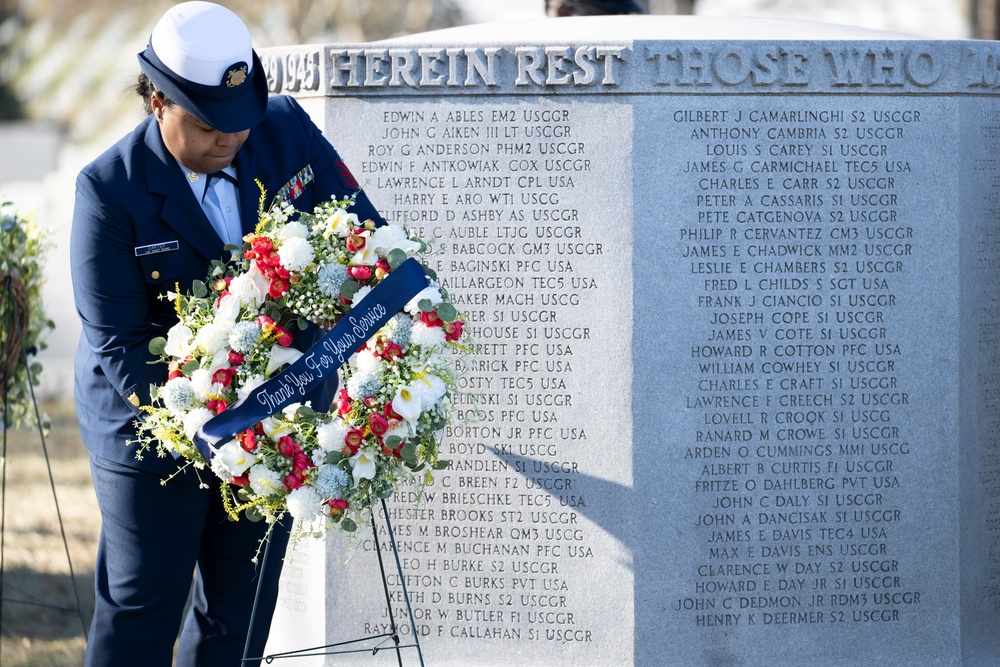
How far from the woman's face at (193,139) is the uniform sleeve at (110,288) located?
225mm

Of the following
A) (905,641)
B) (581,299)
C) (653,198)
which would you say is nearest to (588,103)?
(653,198)

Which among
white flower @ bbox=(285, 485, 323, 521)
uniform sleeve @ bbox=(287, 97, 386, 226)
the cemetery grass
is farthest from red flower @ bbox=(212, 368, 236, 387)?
the cemetery grass

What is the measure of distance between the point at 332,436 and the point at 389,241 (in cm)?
53

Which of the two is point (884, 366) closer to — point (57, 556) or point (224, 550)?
point (224, 550)

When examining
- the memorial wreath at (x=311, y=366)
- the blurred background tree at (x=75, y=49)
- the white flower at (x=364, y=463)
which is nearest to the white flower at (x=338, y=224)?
the memorial wreath at (x=311, y=366)

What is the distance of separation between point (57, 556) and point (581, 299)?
13.6 feet

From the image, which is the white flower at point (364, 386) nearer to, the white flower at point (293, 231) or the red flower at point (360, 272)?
the red flower at point (360, 272)

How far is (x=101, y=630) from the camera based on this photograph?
10.6ft

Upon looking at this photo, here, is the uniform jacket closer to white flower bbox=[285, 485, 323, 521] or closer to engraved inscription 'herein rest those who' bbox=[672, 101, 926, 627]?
white flower bbox=[285, 485, 323, 521]

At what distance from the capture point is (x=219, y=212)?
3.26 meters

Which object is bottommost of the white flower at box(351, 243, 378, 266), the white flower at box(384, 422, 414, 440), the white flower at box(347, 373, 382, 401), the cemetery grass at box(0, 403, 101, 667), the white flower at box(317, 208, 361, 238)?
the cemetery grass at box(0, 403, 101, 667)

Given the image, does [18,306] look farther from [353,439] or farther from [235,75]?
[353,439]

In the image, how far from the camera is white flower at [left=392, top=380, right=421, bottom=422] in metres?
2.89

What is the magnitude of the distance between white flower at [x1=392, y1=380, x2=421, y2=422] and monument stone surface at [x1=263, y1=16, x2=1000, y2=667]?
3.88 feet
